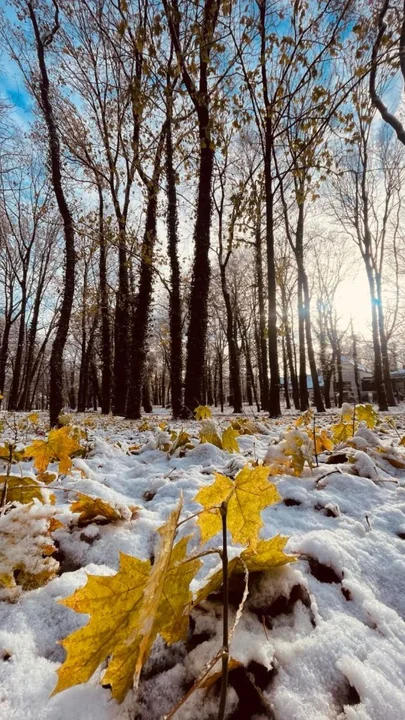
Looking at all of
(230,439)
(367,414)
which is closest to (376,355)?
(367,414)

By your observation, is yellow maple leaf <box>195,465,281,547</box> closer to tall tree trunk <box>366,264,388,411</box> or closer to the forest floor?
the forest floor

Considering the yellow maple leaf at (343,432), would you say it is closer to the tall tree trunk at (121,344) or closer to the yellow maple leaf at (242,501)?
the yellow maple leaf at (242,501)

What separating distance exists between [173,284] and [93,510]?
9.53 meters

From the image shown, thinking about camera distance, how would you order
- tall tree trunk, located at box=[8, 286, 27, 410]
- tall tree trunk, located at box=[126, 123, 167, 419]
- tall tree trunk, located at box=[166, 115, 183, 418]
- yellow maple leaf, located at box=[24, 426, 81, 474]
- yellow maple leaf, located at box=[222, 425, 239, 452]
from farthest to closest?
tall tree trunk, located at box=[8, 286, 27, 410] → tall tree trunk, located at box=[166, 115, 183, 418] → tall tree trunk, located at box=[126, 123, 167, 419] → yellow maple leaf, located at box=[222, 425, 239, 452] → yellow maple leaf, located at box=[24, 426, 81, 474]

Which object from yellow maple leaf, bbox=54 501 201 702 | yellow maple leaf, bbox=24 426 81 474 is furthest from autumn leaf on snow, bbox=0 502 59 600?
yellow maple leaf, bbox=24 426 81 474

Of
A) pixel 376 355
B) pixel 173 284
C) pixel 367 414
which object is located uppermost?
pixel 173 284

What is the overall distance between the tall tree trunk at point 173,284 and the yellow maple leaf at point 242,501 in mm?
9013

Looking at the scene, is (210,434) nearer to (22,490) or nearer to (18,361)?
(22,490)

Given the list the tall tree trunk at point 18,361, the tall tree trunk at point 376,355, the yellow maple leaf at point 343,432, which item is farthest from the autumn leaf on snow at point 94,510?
the tall tree trunk at point 18,361

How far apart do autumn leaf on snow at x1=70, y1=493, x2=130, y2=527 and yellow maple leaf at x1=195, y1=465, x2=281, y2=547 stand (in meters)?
0.61

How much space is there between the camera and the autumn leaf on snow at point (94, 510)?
1.15 m

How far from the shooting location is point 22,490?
1.13 meters

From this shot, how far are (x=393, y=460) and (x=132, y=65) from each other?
13082mm

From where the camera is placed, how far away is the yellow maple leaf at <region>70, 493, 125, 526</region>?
1152mm
